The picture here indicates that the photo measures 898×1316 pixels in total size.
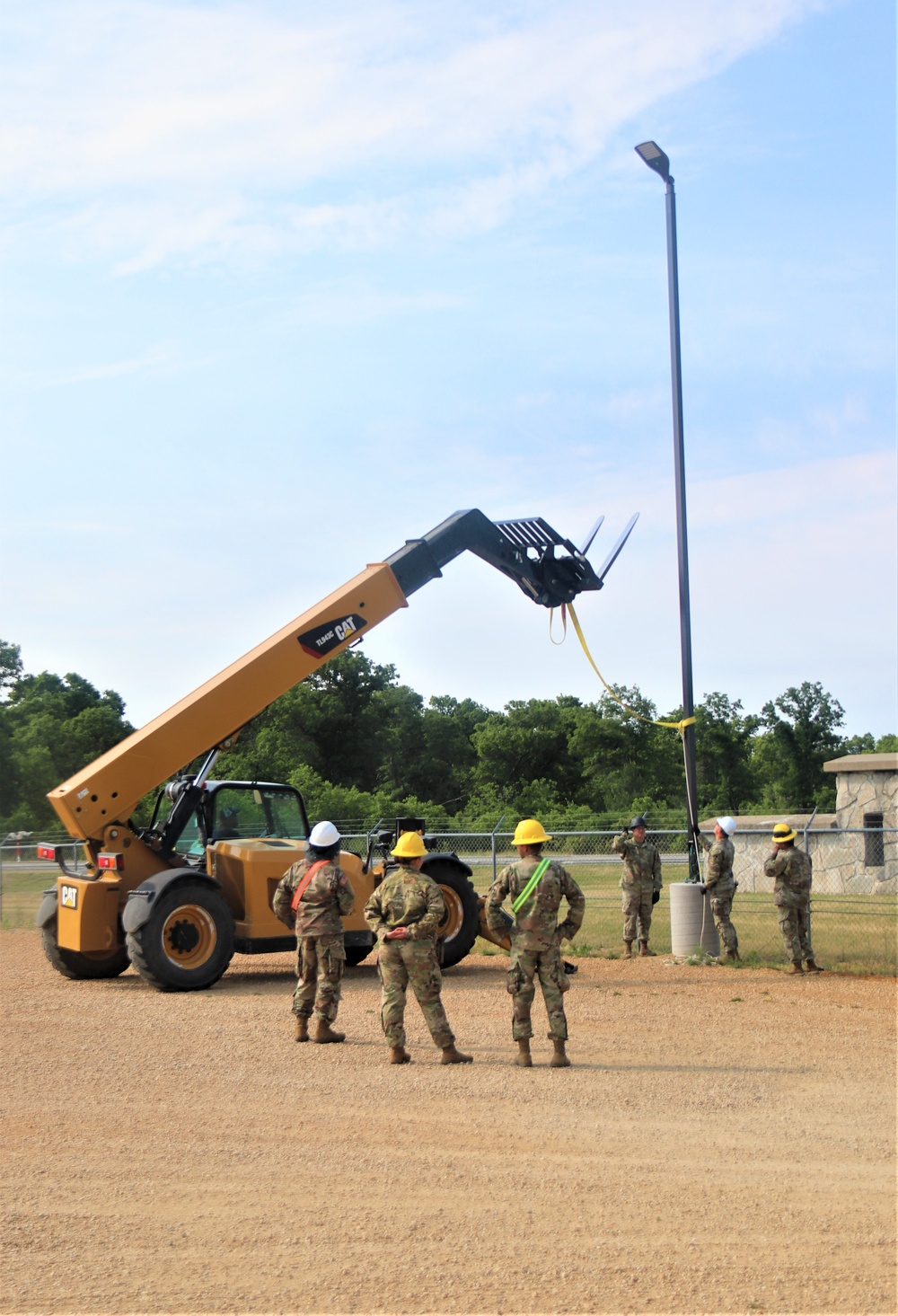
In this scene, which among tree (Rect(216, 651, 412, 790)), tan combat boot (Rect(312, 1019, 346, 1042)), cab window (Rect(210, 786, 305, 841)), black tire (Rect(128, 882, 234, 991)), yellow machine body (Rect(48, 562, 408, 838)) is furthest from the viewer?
tree (Rect(216, 651, 412, 790))

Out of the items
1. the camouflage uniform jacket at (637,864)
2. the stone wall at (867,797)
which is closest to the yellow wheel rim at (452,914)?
the camouflage uniform jacket at (637,864)

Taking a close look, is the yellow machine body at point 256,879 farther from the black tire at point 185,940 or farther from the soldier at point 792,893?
the soldier at point 792,893

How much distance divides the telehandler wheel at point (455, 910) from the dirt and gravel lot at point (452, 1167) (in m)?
3.16

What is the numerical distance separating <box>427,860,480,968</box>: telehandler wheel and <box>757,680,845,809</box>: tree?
35.3 meters

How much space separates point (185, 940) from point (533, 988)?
16.3 feet

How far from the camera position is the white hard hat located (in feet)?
33.7

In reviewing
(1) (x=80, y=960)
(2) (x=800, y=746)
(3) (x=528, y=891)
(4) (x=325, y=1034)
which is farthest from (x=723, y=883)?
(2) (x=800, y=746)

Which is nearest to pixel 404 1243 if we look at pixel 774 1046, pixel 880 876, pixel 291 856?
pixel 774 1046

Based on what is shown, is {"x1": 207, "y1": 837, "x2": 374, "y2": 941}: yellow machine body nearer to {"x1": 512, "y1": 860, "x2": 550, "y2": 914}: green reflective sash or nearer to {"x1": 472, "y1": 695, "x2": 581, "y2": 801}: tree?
{"x1": 512, "y1": 860, "x2": 550, "y2": 914}: green reflective sash

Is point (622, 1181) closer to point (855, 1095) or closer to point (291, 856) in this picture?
point (855, 1095)

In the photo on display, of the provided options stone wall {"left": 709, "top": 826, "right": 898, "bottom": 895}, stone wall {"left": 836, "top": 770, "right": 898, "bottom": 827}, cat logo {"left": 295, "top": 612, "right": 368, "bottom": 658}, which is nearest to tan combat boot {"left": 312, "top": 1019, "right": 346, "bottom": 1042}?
cat logo {"left": 295, "top": 612, "right": 368, "bottom": 658}

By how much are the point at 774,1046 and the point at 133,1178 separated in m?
5.49

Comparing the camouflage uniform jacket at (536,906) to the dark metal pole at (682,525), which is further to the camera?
the dark metal pole at (682,525)

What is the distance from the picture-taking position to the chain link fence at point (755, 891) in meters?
16.6
